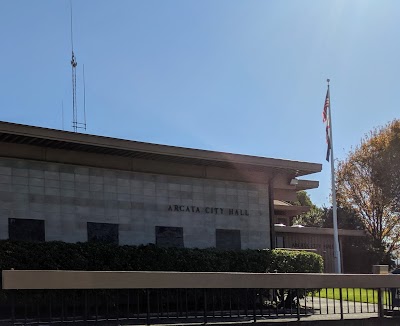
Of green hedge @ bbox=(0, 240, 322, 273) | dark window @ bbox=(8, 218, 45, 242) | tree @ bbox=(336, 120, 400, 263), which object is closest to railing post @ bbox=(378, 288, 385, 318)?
green hedge @ bbox=(0, 240, 322, 273)

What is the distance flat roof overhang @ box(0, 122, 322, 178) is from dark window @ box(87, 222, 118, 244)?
2056 mm

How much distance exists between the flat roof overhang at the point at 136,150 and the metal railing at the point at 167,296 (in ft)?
14.3

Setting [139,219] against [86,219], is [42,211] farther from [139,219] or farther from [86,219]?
[139,219]

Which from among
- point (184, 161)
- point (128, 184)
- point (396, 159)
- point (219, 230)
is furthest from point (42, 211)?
point (396, 159)

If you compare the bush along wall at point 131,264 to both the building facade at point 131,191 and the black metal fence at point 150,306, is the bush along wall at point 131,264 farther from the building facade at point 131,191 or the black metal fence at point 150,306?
the building facade at point 131,191

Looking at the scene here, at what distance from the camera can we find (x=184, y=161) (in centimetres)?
1627

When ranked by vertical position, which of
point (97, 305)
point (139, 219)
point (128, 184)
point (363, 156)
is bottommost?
point (97, 305)

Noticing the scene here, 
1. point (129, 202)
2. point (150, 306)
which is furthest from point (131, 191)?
point (150, 306)

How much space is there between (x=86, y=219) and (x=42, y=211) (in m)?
1.25

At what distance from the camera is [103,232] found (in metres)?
14.6

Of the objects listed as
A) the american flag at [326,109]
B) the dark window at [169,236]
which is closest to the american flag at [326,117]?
the american flag at [326,109]

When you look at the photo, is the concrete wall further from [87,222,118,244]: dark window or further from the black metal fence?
the black metal fence

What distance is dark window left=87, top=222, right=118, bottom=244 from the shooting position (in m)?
14.4

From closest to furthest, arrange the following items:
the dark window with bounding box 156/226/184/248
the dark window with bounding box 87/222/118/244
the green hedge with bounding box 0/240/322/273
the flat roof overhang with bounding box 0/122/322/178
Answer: the green hedge with bounding box 0/240/322/273, the flat roof overhang with bounding box 0/122/322/178, the dark window with bounding box 87/222/118/244, the dark window with bounding box 156/226/184/248
